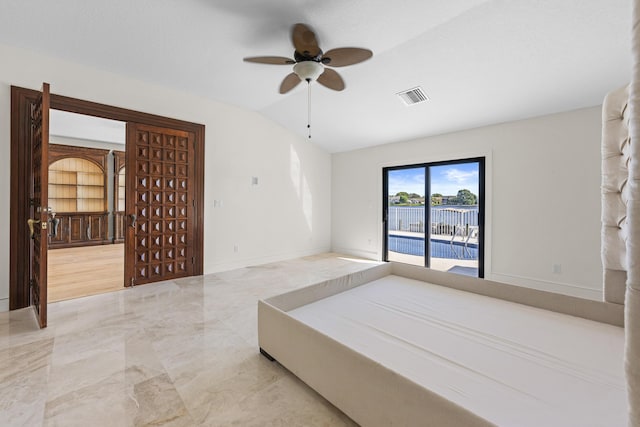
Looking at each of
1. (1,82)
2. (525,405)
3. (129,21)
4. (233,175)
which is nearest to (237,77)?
(129,21)

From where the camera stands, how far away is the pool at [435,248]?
187 inches

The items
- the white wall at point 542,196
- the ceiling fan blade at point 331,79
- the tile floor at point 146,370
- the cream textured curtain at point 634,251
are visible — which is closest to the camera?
the cream textured curtain at point 634,251

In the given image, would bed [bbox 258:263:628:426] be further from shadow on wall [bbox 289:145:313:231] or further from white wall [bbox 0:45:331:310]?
shadow on wall [bbox 289:145:313:231]

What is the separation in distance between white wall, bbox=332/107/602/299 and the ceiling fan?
2.77 meters

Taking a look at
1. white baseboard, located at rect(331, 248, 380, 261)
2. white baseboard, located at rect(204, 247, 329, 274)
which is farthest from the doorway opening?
white baseboard, located at rect(331, 248, 380, 261)

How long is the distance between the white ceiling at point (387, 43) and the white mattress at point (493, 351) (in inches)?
98.0

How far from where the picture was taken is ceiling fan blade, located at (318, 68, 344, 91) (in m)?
2.88

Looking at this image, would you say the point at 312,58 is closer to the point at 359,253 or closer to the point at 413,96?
the point at 413,96

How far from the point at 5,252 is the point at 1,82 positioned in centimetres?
182

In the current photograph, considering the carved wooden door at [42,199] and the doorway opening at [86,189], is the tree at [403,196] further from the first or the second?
the doorway opening at [86,189]

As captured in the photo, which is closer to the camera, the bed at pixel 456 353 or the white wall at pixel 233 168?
the bed at pixel 456 353

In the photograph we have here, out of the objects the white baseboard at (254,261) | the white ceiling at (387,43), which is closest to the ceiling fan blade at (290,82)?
the white ceiling at (387,43)

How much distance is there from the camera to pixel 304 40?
246cm

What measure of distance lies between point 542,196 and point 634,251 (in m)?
3.94
